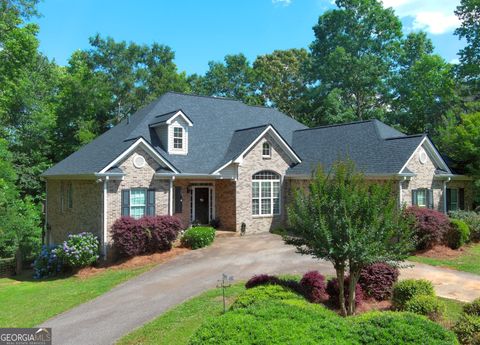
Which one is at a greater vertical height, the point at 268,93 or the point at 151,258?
the point at 268,93

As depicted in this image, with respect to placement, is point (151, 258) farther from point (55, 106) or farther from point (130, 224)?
point (55, 106)

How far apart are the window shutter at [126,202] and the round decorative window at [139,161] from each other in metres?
1.27

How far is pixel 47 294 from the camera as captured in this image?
→ 15078 millimetres

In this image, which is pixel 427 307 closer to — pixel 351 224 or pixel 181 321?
pixel 351 224

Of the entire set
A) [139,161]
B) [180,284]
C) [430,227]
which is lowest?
[180,284]

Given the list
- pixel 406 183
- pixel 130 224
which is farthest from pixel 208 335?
pixel 406 183

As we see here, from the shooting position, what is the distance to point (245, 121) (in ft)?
95.5

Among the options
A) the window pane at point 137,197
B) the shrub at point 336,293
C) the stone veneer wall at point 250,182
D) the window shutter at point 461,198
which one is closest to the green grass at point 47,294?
the window pane at point 137,197

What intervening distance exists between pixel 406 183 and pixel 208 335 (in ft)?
54.7

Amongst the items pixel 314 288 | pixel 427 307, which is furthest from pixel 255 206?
pixel 427 307

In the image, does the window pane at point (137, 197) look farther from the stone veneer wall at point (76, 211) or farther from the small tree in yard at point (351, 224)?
the small tree in yard at point (351, 224)

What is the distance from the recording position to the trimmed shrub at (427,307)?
31.7ft

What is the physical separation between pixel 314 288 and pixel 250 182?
12488 millimetres

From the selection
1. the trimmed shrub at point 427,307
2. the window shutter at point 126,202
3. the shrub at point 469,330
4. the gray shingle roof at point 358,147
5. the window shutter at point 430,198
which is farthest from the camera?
the window shutter at point 430,198
